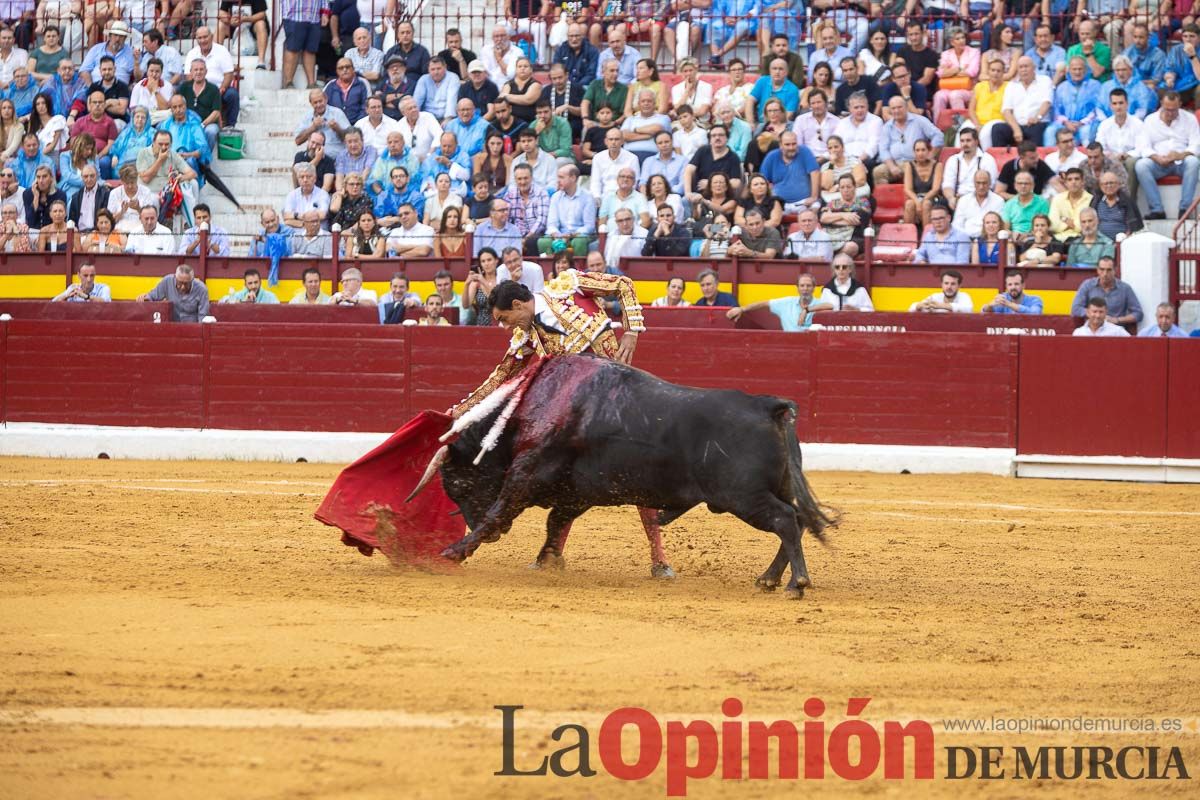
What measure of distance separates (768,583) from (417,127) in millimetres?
9774

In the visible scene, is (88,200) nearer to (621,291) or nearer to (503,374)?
(503,374)

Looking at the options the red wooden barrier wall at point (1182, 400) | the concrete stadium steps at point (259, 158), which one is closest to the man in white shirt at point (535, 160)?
the concrete stadium steps at point (259, 158)

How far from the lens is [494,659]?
199 inches

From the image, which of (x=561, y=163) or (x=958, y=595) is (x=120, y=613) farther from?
(x=561, y=163)

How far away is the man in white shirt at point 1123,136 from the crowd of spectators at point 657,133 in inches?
0.9

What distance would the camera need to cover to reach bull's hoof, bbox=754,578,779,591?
6637mm

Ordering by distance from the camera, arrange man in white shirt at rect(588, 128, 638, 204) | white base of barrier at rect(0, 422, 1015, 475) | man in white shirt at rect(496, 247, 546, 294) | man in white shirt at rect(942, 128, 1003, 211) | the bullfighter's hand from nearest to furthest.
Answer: the bullfighter's hand, white base of barrier at rect(0, 422, 1015, 475), man in white shirt at rect(496, 247, 546, 294), man in white shirt at rect(942, 128, 1003, 211), man in white shirt at rect(588, 128, 638, 204)

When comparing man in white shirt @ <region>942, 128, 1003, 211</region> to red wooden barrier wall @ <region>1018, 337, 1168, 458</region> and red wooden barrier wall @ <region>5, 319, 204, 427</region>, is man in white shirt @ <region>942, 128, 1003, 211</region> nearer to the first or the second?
red wooden barrier wall @ <region>1018, 337, 1168, 458</region>

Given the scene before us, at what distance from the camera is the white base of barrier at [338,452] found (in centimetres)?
1205

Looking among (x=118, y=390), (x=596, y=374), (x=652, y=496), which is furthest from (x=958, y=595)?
(x=118, y=390)

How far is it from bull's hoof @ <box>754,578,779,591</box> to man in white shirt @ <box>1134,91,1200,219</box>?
8429 millimetres

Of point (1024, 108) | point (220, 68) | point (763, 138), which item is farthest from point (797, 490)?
point (220, 68)

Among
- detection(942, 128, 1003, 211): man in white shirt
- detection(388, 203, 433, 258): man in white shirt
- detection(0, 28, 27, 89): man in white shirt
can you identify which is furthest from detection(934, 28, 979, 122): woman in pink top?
detection(0, 28, 27, 89): man in white shirt

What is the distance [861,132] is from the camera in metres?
14.1
